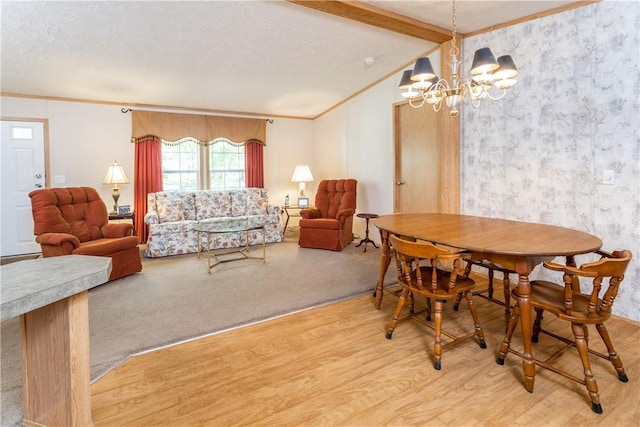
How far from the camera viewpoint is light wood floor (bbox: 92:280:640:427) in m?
1.63

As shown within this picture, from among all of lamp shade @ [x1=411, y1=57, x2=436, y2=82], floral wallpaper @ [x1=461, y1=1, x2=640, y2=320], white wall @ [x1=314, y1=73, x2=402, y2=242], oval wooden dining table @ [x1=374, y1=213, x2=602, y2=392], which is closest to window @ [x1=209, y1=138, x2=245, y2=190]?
white wall @ [x1=314, y1=73, x2=402, y2=242]

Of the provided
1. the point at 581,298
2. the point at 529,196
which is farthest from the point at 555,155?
the point at 581,298

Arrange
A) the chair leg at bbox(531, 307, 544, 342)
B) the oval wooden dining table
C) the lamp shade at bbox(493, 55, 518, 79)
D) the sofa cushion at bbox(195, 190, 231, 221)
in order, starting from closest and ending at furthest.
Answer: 1. the oval wooden dining table
2. the lamp shade at bbox(493, 55, 518, 79)
3. the chair leg at bbox(531, 307, 544, 342)
4. the sofa cushion at bbox(195, 190, 231, 221)

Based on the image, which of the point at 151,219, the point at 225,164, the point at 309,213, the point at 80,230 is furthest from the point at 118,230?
the point at 225,164

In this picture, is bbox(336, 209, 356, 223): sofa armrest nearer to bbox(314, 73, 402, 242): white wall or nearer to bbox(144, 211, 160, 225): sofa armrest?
bbox(314, 73, 402, 242): white wall

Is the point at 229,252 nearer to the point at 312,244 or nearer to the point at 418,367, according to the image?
the point at 312,244

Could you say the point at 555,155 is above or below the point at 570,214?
A: above

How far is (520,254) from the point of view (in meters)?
1.77

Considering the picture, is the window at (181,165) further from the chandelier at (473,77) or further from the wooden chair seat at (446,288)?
the wooden chair seat at (446,288)

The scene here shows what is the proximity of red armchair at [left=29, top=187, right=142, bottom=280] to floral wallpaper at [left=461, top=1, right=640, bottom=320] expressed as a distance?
3985 millimetres

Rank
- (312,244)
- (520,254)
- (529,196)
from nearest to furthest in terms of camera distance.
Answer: (520,254) < (529,196) < (312,244)

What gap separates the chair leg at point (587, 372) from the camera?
1665 mm

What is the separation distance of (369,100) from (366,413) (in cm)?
470

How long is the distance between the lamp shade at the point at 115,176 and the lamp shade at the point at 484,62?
4.80 metres
